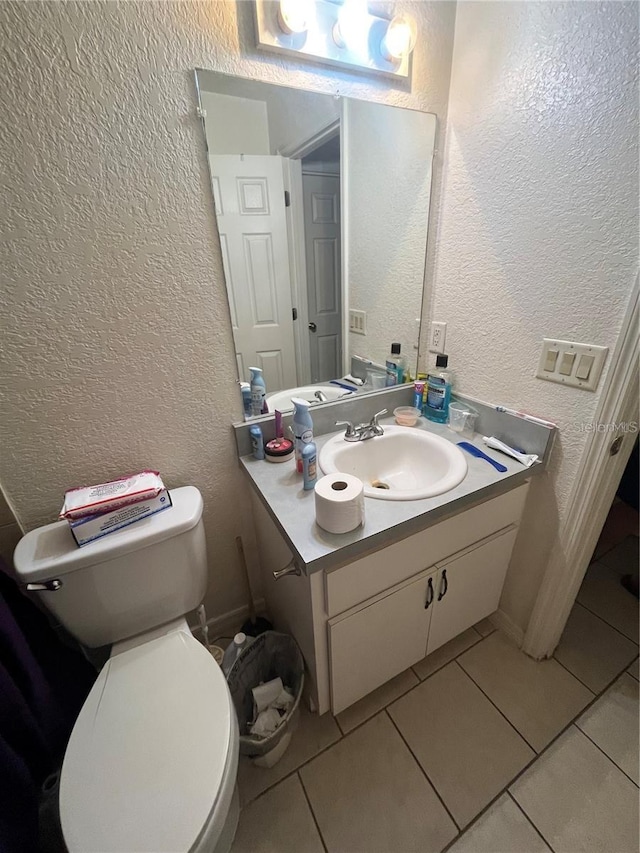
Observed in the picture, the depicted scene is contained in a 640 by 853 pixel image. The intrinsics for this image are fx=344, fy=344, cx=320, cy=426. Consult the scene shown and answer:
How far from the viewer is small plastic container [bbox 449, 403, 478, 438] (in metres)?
1.20

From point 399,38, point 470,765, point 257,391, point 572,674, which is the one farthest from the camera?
point 572,674

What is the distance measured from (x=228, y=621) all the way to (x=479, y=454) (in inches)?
44.7

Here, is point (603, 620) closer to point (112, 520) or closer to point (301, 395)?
point (301, 395)

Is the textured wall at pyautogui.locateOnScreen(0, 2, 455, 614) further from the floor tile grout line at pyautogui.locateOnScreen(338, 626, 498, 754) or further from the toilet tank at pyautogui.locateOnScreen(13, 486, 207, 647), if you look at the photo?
the floor tile grout line at pyautogui.locateOnScreen(338, 626, 498, 754)

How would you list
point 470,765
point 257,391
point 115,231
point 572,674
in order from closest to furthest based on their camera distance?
point 115,231, point 470,765, point 257,391, point 572,674

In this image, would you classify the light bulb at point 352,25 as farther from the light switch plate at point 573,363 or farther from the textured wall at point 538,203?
the light switch plate at point 573,363

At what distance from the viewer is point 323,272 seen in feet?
3.87

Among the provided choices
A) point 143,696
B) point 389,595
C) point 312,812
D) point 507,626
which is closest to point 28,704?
point 143,696

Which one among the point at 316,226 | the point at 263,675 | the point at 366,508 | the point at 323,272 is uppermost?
the point at 316,226

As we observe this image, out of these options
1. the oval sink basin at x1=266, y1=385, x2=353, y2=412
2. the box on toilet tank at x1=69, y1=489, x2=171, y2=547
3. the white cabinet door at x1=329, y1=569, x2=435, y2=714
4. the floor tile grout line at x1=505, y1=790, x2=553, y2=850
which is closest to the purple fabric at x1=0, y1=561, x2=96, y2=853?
the box on toilet tank at x1=69, y1=489, x2=171, y2=547

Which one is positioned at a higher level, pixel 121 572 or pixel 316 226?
pixel 316 226

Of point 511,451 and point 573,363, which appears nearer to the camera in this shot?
point 573,363

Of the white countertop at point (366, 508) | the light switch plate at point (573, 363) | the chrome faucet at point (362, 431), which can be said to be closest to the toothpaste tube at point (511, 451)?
→ the white countertop at point (366, 508)

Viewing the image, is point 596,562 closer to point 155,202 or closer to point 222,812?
point 222,812
